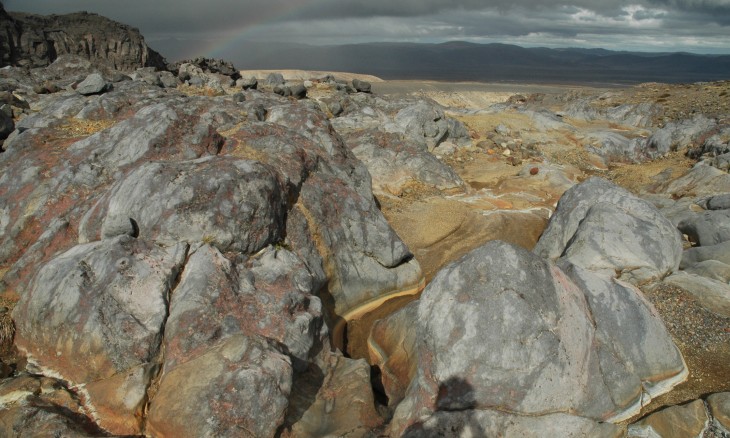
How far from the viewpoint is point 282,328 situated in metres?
9.21

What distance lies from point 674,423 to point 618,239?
5.92m

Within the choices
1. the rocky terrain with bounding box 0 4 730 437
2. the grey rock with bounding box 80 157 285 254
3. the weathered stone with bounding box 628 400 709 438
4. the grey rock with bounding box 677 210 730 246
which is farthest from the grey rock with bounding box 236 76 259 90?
the weathered stone with bounding box 628 400 709 438

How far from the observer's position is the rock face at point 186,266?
25.8 ft

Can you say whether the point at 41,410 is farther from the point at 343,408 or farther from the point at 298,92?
the point at 298,92

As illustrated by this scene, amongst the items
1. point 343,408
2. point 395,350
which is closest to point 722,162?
point 395,350

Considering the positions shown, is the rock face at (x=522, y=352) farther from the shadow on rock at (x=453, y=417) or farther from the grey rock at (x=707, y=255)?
the grey rock at (x=707, y=255)

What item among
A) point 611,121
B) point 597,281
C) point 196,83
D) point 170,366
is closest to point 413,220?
point 597,281

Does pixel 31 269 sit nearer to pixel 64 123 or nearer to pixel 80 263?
pixel 80 263

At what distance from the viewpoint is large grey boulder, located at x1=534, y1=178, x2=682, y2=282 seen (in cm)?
1269

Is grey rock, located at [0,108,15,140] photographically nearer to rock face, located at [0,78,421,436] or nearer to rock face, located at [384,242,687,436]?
rock face, located at [0,78,421,436]

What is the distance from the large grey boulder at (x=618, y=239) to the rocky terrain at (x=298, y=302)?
2.8 inches

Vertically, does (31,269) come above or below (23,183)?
below

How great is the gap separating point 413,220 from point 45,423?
13249 mm

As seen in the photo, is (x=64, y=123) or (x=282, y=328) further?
(x=64, y=123)
